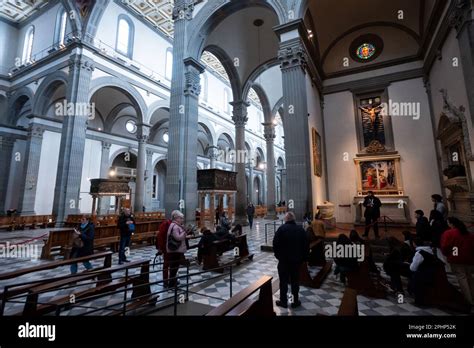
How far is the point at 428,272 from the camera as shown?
3.42 metres

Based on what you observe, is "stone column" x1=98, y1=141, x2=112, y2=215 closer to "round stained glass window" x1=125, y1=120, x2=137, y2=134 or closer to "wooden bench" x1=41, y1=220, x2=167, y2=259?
"round stained glass window" x1=125, y1=120, x2=137, y2=134

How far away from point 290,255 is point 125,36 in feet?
66.0

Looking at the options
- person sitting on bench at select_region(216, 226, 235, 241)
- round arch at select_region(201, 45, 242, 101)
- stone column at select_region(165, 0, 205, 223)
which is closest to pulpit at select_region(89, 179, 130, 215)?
stone column at select_region(165, 0, 205, 223)

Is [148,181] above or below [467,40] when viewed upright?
below

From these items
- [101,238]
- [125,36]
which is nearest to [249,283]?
[101,238]

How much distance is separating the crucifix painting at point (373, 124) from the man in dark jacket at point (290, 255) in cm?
888

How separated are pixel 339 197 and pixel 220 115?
56.5 ft

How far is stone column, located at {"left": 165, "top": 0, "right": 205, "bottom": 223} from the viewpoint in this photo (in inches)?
360

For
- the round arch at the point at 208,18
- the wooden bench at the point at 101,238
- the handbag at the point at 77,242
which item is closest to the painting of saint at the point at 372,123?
the round arch at the point at 208,18

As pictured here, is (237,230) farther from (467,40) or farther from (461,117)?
(467,40)

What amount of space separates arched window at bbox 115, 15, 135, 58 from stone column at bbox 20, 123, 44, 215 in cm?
783

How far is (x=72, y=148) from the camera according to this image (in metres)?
12.9

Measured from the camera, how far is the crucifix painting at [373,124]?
10484 mm

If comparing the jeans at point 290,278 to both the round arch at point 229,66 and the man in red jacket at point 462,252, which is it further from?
the round arch at point 229,66
